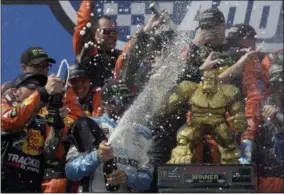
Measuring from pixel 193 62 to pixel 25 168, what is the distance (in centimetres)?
154

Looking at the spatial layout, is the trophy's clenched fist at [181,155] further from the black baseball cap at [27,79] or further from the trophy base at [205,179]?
the black baseball cap at [27,79]

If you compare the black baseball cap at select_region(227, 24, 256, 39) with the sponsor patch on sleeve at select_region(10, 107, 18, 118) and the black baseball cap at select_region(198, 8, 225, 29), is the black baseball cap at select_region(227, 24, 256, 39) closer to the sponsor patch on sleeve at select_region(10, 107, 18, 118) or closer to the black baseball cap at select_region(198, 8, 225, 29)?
the black baseball cap at select_region(198, 8, 225, 29)

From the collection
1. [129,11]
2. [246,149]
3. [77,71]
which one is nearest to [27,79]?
[77,71]

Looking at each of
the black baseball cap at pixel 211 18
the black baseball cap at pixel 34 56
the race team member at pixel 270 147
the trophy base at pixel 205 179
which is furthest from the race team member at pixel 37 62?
the race team member at pixel 270 147

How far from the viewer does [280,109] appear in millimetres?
7398

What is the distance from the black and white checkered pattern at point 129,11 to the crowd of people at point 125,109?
0.29 metres

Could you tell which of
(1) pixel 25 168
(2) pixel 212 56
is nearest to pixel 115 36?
(2) pixel 212 56

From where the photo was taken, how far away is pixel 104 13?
26.5 ft

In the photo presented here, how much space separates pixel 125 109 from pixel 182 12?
1.42 metres

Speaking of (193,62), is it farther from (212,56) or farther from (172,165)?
(172,165)

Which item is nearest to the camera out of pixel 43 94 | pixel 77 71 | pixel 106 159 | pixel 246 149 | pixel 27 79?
pixel 106 159

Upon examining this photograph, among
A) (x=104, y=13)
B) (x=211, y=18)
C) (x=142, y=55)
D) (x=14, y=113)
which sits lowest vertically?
(x=14, y=113)

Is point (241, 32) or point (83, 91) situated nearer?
point (83, 91)

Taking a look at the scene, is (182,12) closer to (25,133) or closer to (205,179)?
(25,133)
